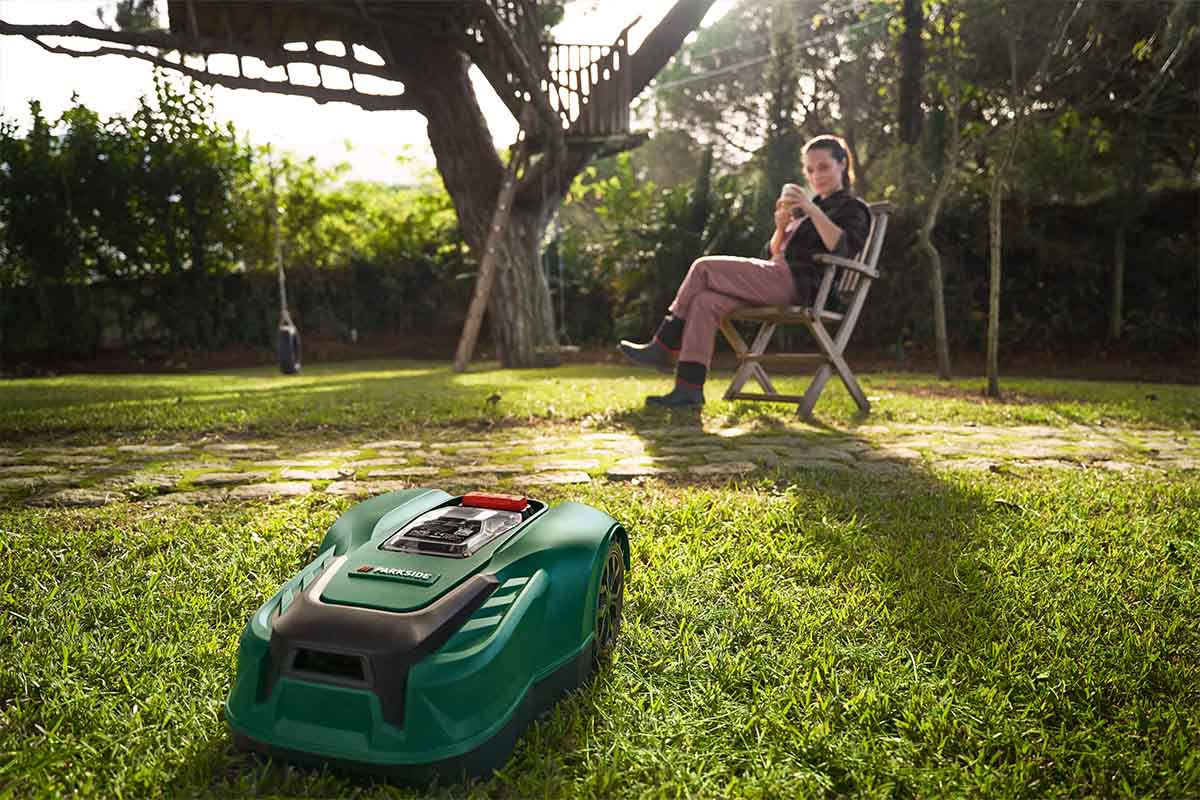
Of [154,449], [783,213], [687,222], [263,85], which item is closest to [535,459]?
[154,449]

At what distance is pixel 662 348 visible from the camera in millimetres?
5422

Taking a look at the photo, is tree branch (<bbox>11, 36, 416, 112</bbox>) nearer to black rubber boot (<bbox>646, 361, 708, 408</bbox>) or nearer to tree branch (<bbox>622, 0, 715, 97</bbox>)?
tree branch (<bbox>622, 0, 715, 97</bbox>)

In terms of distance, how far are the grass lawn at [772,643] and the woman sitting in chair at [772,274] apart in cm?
198

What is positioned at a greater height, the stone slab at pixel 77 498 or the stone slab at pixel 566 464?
the stone slab at pixel 77 498

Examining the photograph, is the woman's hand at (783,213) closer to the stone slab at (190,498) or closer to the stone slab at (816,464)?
the stone slab at (816,464)

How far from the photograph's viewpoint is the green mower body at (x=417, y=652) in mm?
1220

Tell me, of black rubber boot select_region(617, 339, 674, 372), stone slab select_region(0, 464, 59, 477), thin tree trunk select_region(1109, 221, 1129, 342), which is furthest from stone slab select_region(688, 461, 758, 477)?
thin tree trunk select_region(1109, 221, 1129, 342)

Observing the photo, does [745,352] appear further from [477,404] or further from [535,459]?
[535,459]

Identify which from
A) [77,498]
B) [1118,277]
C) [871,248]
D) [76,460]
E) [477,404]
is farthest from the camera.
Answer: [1118,277]

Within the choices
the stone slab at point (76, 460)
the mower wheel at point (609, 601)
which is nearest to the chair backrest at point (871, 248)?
the mower wheel at point (609, 601)

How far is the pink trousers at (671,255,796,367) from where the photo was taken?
A: 517cm

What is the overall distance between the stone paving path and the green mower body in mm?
1699

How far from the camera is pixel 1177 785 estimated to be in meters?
1.27

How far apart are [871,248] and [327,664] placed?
509 cm
